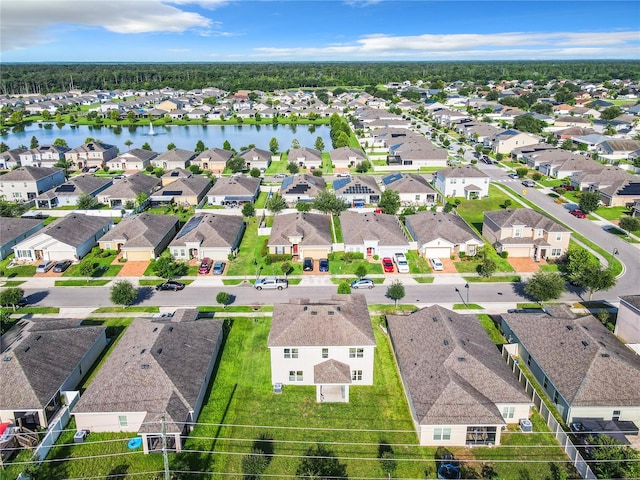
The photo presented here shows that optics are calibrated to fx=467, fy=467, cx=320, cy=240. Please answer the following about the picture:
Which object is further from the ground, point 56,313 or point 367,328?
point 367,328

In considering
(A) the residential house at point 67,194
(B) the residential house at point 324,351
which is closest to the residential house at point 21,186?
(A) the residential house at point 67,194

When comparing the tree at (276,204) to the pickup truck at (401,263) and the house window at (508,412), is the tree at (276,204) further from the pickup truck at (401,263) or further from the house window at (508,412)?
the house window at (508,412)

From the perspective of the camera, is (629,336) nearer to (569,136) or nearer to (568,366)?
(568,366)

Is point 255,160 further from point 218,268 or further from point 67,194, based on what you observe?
point 218,268

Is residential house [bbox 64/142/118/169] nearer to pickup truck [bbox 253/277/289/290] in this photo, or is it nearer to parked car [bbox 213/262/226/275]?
parked car [bbox 213/262/226/275]

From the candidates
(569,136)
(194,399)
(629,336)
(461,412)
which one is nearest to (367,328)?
(461,412)

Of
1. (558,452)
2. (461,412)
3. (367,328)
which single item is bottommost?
(558,452)

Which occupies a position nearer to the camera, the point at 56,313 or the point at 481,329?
the point at 481,329

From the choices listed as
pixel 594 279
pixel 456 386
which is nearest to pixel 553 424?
pixel 456 386
